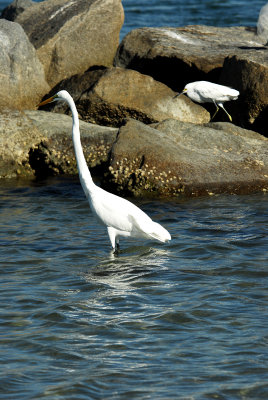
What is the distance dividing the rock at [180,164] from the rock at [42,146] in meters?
1.08

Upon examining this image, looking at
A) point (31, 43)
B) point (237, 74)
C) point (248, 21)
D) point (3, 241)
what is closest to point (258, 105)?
point (237, 74)

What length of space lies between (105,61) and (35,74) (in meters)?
1.90

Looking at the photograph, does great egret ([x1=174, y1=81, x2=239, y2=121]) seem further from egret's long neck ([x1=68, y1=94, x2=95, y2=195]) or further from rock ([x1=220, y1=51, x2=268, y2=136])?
egret's long neck ([x1=68, y1=94, x2=95, y2=195])

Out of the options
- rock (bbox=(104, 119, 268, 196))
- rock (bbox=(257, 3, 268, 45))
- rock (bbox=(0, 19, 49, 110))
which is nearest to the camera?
rock (bbox=(104, 119, 268, 196))

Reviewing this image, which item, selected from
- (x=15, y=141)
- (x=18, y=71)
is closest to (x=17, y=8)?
(x=18, y=71)

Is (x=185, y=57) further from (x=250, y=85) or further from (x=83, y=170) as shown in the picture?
(x=83, y=170)

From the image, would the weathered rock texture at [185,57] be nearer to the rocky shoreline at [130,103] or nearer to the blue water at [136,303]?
the rocky shoreline at [130,103]

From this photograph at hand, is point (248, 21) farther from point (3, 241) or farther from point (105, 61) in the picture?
point (3, 241)

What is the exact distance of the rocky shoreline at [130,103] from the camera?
903 centimetres

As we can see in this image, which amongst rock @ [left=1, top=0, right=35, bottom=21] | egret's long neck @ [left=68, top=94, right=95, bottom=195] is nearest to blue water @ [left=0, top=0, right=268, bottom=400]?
egret's long neck @ [left=68, top=94, right=95, bottom=195]

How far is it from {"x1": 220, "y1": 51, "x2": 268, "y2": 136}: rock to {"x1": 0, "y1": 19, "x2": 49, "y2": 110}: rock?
3.20 m

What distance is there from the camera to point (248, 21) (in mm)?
24469

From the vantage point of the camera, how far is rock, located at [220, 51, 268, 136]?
10.7 metres

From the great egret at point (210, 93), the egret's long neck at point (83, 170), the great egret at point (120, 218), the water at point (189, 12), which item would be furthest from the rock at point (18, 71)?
the water at point (189, 12)
